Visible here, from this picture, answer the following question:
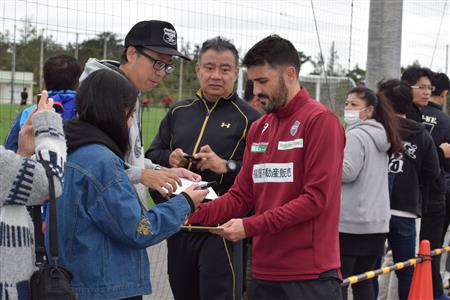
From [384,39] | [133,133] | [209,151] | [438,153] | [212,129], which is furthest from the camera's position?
[384,39]

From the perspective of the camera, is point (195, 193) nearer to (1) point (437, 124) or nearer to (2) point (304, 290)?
(2) point (304, 290)

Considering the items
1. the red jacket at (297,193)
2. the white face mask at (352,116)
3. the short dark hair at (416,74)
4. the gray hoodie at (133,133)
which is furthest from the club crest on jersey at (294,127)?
the short dark hair at (416,74)

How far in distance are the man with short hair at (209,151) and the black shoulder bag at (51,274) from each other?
160 centimetres

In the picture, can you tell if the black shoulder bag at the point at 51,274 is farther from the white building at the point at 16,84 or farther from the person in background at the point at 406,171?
the person in background at the point at 406,171

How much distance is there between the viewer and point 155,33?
441 cm

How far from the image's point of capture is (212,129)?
16.5 feet

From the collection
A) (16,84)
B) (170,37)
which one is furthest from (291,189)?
(16,84)

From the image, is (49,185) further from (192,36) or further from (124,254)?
(192,36)

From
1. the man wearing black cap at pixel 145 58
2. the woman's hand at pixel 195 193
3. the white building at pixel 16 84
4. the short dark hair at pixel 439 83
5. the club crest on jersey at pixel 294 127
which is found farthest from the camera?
the short dark hair at pixel 439 83

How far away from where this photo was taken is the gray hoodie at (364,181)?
18.8ft

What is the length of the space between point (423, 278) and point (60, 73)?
354cm

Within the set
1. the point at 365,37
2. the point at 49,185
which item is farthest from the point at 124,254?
the point at 365,37

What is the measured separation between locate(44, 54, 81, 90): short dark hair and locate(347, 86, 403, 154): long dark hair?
2.21 metres

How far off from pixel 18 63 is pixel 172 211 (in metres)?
2.64
